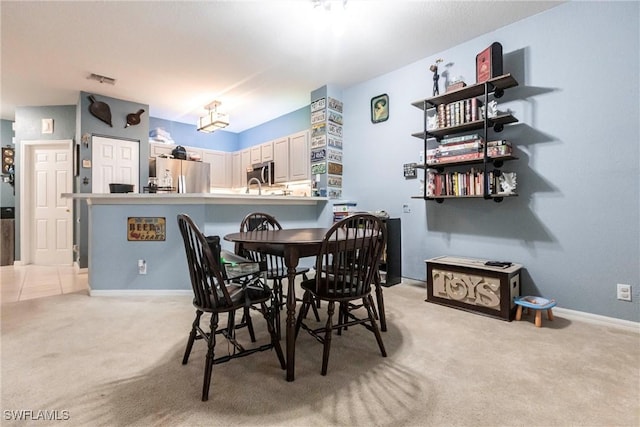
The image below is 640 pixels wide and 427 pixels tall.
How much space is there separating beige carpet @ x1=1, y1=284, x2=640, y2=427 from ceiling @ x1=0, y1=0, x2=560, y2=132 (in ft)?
8.82

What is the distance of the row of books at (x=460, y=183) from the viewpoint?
2799mm

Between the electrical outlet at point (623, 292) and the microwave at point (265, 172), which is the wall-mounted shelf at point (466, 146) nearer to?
the electrical outlet at point (623, 292)

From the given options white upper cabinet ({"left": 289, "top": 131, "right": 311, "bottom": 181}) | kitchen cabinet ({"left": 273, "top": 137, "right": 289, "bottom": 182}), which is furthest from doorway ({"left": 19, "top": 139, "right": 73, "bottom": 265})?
white upper cabinet ({"left": 289, "top": 131, "right": 311, "bottom": 181})

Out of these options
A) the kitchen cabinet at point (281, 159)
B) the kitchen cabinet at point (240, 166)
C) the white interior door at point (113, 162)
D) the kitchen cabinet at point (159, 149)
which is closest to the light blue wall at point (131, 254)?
the white interior door at point (113, 162)

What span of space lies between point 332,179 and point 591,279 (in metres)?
2.95

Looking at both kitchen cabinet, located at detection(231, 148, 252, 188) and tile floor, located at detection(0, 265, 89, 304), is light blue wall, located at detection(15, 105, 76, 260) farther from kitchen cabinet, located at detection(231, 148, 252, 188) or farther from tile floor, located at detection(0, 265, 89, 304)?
kitchen cabinet, located at detection(231, 148, 252, 188)

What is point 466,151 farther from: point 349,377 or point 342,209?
point 349,377

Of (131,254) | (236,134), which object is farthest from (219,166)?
(131,254)

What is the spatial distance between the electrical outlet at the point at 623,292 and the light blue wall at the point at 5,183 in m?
8.50

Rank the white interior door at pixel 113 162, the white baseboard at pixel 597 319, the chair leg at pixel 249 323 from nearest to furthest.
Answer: the chair leg at pixel 249 323 → the white baseboard at pixel 597 319 → the white interior door at pixel 113 162

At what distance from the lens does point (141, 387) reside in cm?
153

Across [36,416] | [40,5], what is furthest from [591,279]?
[40,5]

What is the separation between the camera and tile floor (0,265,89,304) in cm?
335

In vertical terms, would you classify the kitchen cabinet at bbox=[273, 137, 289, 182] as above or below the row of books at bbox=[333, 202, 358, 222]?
above
